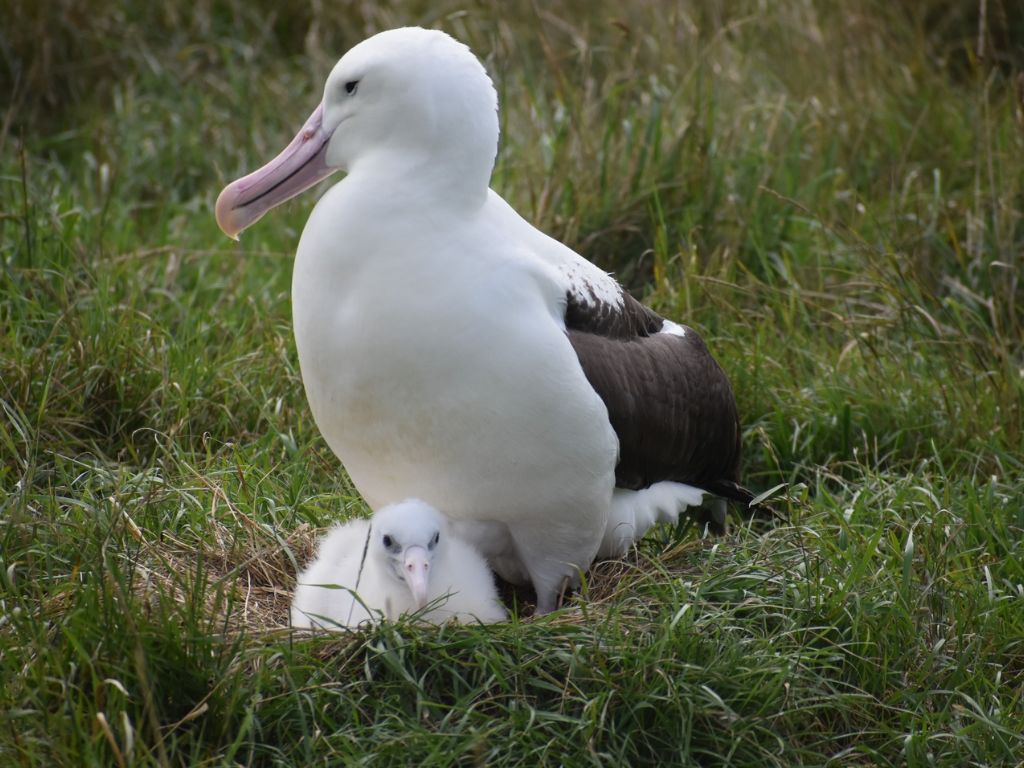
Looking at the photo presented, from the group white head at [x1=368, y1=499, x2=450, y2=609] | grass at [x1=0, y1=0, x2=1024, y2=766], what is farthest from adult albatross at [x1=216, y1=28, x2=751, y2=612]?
grass at [x1=0, y1=0, x2=1024, y2=766]

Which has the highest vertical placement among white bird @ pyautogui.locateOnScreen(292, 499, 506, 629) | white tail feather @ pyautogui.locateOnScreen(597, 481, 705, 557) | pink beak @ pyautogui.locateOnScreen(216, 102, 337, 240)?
pink beak @ pyautogui.locateOnScreen(216, 102, 337, 240)

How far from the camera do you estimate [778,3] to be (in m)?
Answer: 9.14

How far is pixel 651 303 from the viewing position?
6.48 meters

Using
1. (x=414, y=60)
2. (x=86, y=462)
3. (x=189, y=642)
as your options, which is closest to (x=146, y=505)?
(x=86, y=462)

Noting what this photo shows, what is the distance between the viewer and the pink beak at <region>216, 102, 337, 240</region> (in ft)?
15.2

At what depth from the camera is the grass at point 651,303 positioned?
12.5 ft

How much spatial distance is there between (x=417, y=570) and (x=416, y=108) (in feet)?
4.18

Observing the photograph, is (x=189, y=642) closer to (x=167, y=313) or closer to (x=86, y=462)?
(x=86, y=462)

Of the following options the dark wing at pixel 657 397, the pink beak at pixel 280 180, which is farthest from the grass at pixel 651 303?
the pink beak at pixel 280 180

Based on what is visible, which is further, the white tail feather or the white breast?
the white tail feather

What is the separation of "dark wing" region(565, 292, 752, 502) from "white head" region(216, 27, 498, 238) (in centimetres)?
53

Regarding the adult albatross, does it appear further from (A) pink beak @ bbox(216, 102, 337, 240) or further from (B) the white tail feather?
(B) the white tail feather

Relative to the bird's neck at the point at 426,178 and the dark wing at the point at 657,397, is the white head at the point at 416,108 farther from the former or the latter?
the dark wing at the point at 657,397

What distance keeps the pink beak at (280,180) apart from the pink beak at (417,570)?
1.15m
